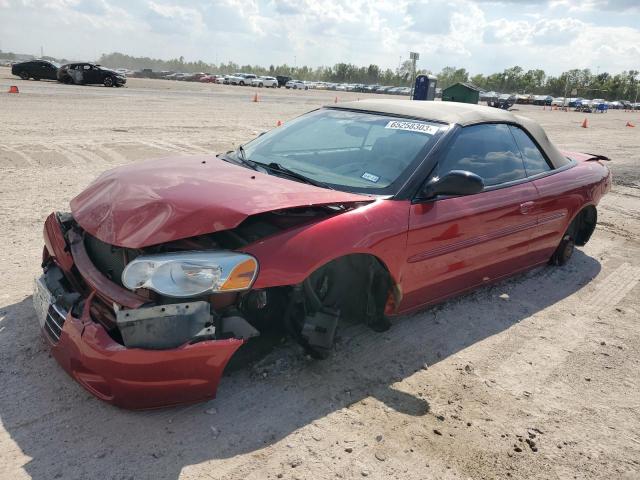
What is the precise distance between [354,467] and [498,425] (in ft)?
2.87

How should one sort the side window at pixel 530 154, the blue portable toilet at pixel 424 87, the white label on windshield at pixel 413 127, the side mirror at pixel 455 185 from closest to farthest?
the side mirror at pixel 455 185 < the white label on windshield at pixel 413 127 < the side window at pixel 530 154 < the blue portable toilet at pixel 424 87

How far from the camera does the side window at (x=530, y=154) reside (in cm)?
421

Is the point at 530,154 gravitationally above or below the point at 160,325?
above

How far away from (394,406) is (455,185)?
4.43 ft

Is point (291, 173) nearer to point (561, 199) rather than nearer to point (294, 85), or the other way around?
point (561, 199)

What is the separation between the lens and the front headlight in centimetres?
234

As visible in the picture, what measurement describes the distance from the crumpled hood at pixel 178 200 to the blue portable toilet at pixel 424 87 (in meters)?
14.7

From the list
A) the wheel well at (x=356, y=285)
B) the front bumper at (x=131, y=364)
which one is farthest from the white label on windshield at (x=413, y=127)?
the front bumper at (x=131, y=364)

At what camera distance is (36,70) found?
30359mm

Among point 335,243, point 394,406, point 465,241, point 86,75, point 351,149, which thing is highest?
point 86,75

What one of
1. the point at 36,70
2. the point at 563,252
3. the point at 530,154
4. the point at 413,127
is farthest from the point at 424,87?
the point at 36,70

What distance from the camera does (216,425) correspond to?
98.4 inches

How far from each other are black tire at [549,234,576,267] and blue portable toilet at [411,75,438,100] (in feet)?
41.4

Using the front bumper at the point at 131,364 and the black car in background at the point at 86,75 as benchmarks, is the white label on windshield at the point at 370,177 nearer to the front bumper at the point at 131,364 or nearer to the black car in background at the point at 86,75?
the front bumper at the point at 131,364
